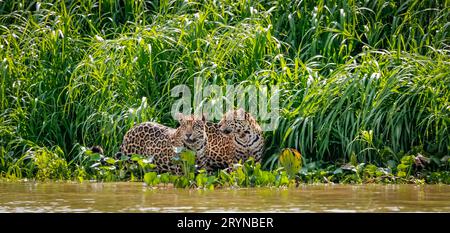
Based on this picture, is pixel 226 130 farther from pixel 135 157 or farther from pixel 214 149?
pixel 135 157

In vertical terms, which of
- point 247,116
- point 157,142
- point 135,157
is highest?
point 247,116

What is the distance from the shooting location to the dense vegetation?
27.9 feet

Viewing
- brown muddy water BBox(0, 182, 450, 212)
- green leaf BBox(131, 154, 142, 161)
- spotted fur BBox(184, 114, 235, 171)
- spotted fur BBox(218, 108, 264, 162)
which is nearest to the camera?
brown muddy water BBox(0, 182, 450, 212)

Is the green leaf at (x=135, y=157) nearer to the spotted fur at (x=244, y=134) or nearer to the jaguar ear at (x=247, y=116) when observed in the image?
the spotted fur at (x=244, y=134)

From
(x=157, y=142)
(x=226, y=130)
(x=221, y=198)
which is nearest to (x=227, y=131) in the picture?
(x=226, y=130)

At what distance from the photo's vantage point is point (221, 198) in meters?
7.04

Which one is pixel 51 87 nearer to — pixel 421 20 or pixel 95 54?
pixel 95 54

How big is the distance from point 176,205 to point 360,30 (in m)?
4.14

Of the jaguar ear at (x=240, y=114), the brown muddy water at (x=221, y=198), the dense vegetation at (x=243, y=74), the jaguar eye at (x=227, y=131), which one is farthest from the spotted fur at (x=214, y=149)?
the brown muddy water at (x=221, y=198)

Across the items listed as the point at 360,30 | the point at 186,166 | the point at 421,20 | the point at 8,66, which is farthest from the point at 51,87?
the point at 421,20

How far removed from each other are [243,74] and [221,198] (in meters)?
2.50

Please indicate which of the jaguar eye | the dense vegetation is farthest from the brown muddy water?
the jaguar eye

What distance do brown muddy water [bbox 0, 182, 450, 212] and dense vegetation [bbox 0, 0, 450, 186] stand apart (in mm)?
392

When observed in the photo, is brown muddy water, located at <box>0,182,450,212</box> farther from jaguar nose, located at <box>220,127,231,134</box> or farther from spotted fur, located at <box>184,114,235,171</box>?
jaguar nose, located at <box>220,127,231,134</box>
